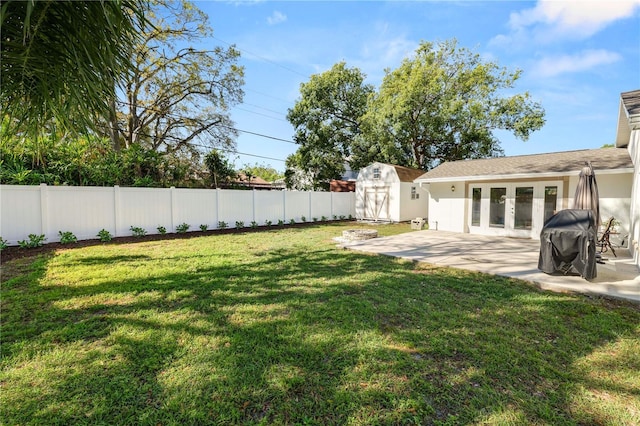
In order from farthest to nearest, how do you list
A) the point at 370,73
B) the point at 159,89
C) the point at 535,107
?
1. the point at 370,73
2. the point at 535,107
3. the point at 159,89

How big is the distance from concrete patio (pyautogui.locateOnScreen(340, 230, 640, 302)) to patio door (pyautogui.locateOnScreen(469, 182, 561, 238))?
1.58 ft

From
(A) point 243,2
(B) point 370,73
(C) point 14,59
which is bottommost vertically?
(C) point 14,59

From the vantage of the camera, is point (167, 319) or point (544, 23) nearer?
point (167, 319)

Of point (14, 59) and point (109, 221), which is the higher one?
point (14, 59)

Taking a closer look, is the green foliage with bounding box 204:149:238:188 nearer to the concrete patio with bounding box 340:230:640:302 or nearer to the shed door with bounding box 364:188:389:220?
the shed door with bounding box 364:188:389:220

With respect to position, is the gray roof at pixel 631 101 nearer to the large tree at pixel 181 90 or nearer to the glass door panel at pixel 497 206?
the glass door panel at pixel 497 206

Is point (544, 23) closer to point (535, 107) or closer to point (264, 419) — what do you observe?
point (264, 419)

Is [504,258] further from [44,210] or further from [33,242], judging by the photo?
[44,210]

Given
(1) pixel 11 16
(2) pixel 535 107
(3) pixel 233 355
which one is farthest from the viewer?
(2) pixel 535 107

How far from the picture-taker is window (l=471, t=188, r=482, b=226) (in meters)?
10.6

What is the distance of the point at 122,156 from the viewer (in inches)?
395

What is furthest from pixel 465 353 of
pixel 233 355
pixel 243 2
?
pixel 243 2

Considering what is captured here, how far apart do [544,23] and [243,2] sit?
8490 millimetres

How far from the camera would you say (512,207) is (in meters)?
9.72
